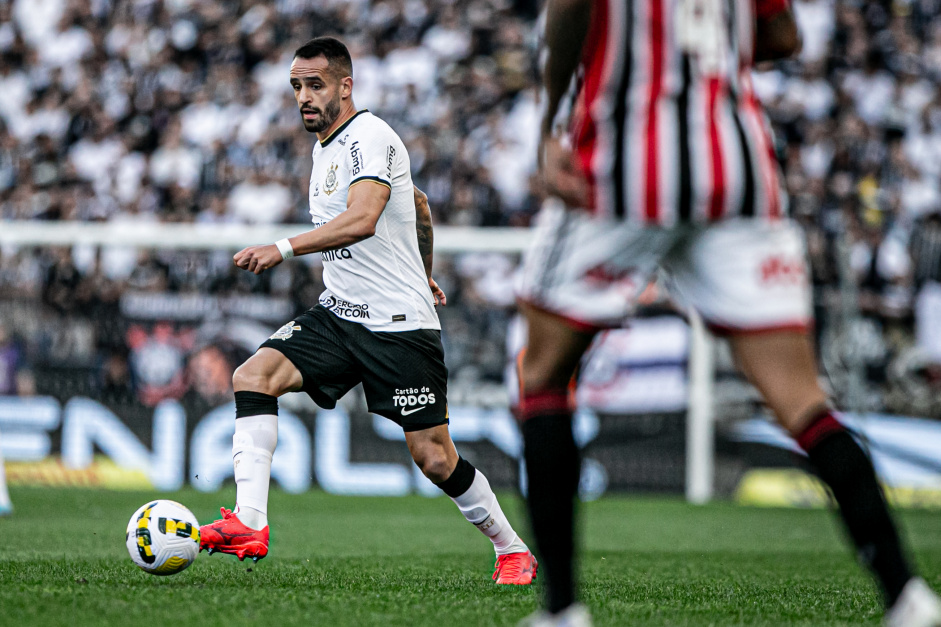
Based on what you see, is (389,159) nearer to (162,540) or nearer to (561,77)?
(162,540)

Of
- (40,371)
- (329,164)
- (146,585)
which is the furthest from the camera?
(40,371)

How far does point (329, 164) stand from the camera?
18.2 feet

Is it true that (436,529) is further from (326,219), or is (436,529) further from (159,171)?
(159,171)

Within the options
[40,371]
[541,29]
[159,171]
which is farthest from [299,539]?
[159,171]

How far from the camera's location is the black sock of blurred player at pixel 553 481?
3.12 metres

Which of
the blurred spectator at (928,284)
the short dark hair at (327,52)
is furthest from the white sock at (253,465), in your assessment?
the blurred spectator at (928,284)

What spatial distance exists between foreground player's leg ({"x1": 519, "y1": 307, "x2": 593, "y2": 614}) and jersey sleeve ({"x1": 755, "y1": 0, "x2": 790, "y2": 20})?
102cm

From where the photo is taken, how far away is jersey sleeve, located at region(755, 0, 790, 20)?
3262mm

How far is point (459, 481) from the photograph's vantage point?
17.7 ft

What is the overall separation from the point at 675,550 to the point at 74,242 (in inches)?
319

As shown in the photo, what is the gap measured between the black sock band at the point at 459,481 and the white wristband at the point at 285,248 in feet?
4.14

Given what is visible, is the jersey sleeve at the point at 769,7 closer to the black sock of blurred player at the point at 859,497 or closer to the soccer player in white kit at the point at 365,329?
the black sock of blurred player at the point at 859,497

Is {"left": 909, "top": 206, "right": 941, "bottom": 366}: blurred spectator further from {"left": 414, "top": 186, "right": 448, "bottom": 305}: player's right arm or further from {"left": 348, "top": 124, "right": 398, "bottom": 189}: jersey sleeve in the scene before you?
{"left": 348, "top": 124, "right": 398, "bottom": 189}: jersey sleeve

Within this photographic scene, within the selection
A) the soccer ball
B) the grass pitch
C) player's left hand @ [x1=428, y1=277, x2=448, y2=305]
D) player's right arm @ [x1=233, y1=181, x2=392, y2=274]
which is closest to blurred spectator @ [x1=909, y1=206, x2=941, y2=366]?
the grass pitch
